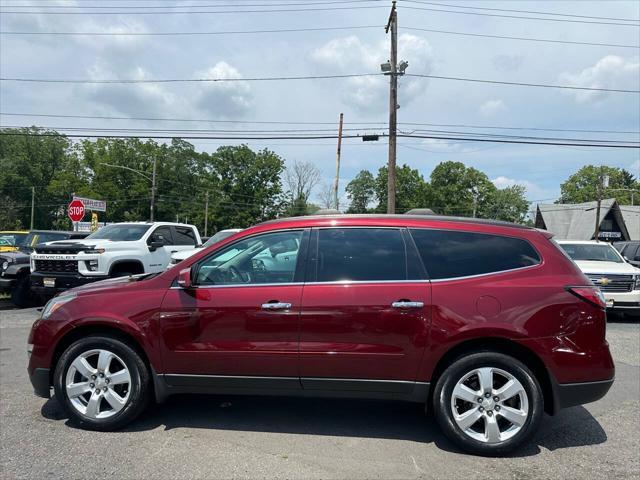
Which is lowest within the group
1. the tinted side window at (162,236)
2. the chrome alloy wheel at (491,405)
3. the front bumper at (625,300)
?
the chrome alloy wheel at (491,405)

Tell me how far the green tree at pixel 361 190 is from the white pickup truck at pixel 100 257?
69.5 metres

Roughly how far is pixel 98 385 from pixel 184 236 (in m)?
8.85

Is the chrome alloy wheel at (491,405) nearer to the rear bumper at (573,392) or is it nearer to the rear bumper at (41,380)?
the rear bumper at (573,392)

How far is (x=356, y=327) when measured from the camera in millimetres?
3727

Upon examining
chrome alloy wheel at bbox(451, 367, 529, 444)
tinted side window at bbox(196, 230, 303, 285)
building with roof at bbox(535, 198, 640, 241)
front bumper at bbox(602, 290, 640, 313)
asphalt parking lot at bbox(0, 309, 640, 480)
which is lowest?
asphalt parking lot at bbox(0, 309, 640, 480)

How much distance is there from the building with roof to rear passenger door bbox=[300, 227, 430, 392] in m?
50.7

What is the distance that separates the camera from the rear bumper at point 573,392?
11.9 ft

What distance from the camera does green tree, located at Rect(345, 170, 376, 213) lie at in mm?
81000

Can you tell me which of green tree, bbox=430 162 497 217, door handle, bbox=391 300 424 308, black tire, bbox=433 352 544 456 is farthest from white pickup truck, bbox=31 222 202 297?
green tree, bbox=430 162 497 217

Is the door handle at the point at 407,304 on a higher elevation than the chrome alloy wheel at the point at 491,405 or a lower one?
higher

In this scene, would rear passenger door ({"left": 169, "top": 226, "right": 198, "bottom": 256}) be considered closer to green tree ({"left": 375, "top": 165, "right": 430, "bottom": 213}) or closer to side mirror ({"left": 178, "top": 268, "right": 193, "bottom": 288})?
side mirror ({"left": 178, "top": 268, "right": 193, "bottom": 288})

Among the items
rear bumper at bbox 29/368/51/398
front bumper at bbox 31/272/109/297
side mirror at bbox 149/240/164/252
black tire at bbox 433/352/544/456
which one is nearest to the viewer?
black tire at bbox 433/352/544/456

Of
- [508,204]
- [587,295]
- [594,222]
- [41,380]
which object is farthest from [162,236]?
[508,204]

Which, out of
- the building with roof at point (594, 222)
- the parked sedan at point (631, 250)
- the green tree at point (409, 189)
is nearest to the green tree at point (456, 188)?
the green tree at point (409, 189)
